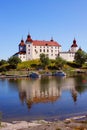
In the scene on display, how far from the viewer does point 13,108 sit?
4222 centimetres

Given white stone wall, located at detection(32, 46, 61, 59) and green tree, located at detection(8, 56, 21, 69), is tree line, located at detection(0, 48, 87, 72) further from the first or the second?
white stone wall, located at detection(32, 46, 61, 59)

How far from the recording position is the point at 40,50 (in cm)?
15575

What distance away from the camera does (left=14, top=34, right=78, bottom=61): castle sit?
495 feet

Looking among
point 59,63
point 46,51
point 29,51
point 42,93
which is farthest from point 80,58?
point 42,93

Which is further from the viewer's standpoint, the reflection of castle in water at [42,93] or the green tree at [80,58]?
the green tree at [80,58]

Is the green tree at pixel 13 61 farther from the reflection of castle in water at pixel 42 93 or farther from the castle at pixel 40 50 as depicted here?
the reflection of castle in water at pixel 42 93

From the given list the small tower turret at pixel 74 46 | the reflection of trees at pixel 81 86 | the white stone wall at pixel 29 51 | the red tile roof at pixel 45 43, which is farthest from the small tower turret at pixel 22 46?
the reflection of trees at pixel 81 86

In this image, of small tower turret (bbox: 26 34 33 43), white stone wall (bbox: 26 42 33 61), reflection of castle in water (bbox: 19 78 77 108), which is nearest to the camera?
reflection of castle in water (bbox: 19 78 77 108)

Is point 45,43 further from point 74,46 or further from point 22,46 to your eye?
point 74,46

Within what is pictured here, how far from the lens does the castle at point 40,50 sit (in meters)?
151

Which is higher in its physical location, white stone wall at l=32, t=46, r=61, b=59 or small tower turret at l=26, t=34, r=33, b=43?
small tower turret at l=26, t=34, r=33, b=43

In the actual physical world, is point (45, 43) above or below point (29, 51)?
above

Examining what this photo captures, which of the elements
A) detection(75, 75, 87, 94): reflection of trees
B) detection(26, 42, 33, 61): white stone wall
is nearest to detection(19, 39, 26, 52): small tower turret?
detection(26, 42, 33, 61): white stone wall

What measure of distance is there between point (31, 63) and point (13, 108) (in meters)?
102
